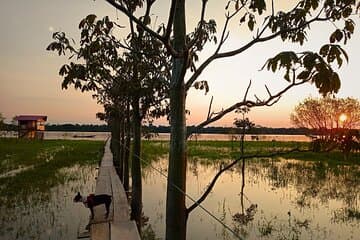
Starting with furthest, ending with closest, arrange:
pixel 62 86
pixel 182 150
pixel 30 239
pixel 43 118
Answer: pixel 43 118
pixel 30 239
pixel 62 86
pixel 182 150

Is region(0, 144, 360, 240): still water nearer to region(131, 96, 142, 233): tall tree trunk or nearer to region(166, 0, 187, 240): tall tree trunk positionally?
region(131, 96, 142, 233): tall tree trunk

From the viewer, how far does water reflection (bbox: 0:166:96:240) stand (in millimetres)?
9734

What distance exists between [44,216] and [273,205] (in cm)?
785

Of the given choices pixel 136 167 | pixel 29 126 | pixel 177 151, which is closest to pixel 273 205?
pixel 136 167

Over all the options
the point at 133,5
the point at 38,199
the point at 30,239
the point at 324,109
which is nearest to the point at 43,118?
the point at 324,109

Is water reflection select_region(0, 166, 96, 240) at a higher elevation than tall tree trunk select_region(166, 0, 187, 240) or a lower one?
lower

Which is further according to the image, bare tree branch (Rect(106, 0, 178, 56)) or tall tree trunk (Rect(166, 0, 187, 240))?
tall tree trunk (Rect(166, 0, 187, 240))

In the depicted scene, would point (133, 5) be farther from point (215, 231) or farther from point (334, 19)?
point (215, 231)

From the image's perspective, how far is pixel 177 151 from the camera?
12.0 ft

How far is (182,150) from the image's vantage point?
366cm

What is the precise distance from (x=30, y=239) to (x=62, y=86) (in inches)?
256

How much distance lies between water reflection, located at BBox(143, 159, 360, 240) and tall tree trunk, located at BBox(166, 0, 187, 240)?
4409 mm

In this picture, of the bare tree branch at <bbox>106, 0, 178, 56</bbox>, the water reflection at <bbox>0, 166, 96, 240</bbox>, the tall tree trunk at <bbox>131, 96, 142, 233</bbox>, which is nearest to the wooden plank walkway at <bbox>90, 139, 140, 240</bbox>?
the tall tree trunk at <bbox>131, 96, 142, 233</bbox>

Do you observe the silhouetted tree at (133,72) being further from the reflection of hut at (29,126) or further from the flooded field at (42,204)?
the reflection of hut at (29,126)
